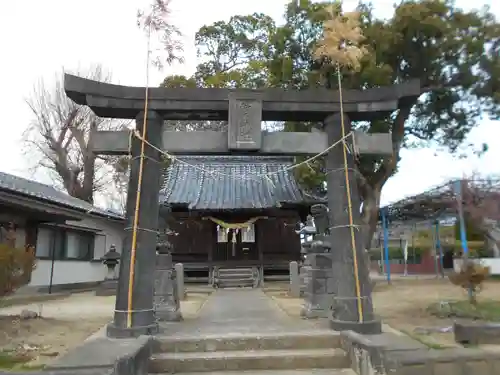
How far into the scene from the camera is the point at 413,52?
13.8m

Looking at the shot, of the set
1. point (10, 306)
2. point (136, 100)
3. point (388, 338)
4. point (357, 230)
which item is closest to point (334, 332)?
point (388, 338)

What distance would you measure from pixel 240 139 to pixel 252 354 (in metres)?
3.19

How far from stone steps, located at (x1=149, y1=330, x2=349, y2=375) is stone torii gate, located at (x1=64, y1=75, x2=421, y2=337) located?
56 cm

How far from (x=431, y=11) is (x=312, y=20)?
3.92 meters

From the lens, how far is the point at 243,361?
16.5 ft

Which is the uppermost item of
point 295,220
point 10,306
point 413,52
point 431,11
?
point 431,11

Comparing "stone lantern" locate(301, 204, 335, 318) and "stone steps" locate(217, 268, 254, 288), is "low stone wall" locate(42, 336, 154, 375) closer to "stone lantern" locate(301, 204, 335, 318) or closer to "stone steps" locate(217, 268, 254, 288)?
"stone lantern" locate(301, 204, 335, 318)

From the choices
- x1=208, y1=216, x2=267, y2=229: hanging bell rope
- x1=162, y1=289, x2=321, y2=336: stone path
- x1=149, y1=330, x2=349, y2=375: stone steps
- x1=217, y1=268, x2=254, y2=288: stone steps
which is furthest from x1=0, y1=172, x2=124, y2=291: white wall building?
x1=149, y1=330, x2=349, y2=375: stone steps

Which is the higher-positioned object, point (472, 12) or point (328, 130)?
point (472, 12)

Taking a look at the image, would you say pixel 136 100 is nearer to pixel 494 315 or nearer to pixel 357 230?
pixel 357 230

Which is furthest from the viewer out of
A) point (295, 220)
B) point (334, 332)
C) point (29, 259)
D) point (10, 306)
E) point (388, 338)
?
point (295, 220)

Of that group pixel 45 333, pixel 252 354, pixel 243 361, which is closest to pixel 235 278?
pixel 45 333

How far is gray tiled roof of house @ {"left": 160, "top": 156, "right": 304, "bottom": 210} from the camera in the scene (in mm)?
18109

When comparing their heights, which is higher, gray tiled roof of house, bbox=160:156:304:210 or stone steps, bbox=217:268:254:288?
gray tiled roof of house, bbox=160:156:304:210
